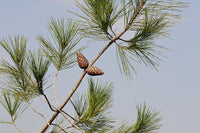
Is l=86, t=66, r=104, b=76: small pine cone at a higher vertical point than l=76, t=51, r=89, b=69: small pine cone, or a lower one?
lower

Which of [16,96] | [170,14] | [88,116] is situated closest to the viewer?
[170,14]

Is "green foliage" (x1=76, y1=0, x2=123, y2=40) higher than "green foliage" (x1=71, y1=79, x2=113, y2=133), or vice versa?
"green foliage" (x1=76, y1=0, x2=123, y2=40)

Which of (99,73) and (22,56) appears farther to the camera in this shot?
(22,56)

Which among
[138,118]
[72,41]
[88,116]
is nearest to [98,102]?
[88,116]

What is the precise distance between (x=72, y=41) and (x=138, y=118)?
54 cm

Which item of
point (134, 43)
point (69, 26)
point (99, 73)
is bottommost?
point (99, 73)

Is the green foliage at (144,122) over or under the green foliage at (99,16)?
under

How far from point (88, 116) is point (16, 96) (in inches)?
16.8

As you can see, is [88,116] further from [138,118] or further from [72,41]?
[72,41]

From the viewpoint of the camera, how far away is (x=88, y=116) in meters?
1.82

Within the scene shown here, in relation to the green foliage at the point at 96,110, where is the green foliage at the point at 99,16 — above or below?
above

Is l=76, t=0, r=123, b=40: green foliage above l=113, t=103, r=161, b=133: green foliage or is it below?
above

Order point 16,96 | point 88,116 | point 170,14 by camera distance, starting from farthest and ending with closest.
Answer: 1. point 16,96
2. point 88,116
3. point 170,14

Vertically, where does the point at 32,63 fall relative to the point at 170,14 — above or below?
below
